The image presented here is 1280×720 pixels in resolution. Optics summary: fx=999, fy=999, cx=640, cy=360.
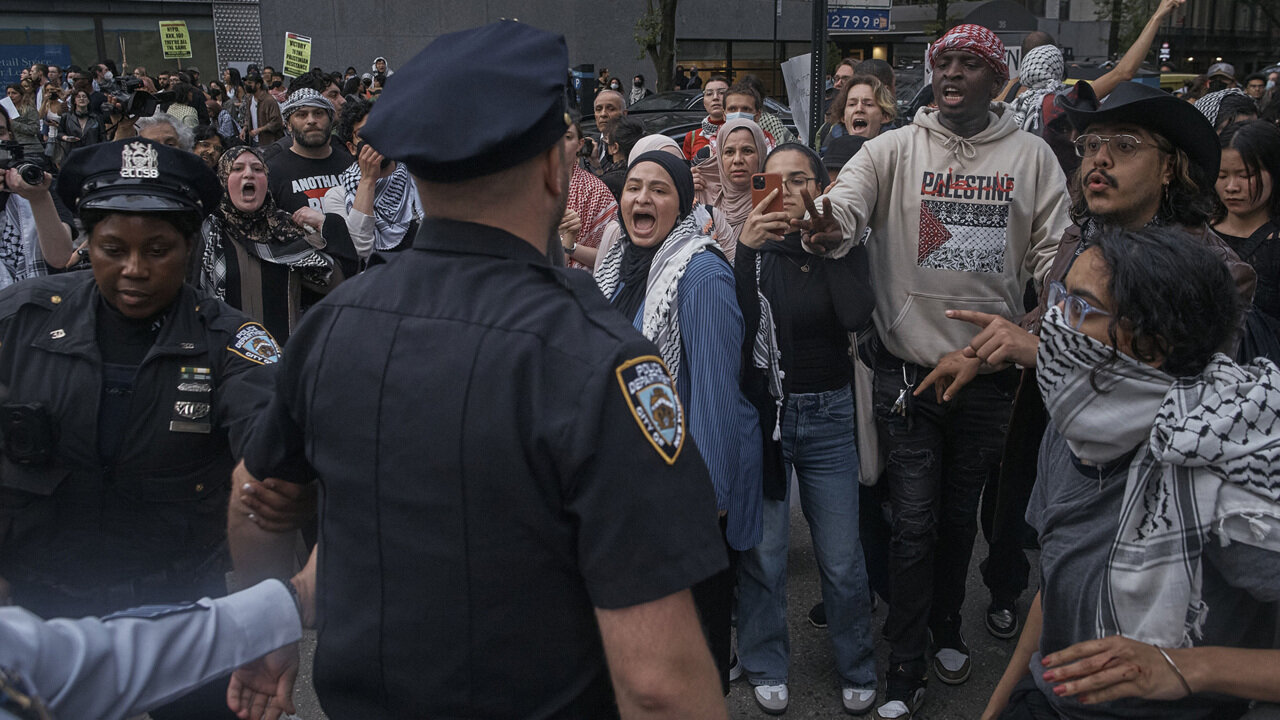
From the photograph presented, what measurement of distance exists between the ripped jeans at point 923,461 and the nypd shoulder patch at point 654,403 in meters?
2.30

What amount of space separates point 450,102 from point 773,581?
8.47ft

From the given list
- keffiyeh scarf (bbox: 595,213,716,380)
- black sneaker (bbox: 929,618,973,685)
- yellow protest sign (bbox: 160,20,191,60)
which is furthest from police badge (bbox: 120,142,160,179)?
yellow protest sign (bbox: 160,20,191,60)

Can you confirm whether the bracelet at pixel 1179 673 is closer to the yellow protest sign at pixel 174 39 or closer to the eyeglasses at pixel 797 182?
the eyeglasses at pixel 797 182

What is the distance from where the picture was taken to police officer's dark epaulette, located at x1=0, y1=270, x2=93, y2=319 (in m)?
2.53

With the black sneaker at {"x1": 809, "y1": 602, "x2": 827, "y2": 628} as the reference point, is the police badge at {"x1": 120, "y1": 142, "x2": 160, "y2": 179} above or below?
above

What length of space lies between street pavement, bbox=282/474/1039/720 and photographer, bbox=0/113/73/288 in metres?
1.99

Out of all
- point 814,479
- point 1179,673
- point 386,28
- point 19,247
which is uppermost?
point 386,28

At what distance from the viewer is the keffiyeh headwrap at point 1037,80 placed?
18.2 feet

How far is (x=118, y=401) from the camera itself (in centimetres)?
251

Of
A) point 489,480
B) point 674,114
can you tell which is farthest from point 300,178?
point 674,114

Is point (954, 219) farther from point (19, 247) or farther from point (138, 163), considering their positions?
point (19, 247)

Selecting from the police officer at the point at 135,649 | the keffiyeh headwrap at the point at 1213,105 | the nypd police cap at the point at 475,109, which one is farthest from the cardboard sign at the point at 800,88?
the police officer at the point at 135,649

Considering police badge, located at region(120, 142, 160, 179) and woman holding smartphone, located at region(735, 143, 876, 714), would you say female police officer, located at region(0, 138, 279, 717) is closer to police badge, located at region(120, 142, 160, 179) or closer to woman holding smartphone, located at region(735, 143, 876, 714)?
police badge, located at region(120, 142, 160, 179)

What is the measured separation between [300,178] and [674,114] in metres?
7.94
